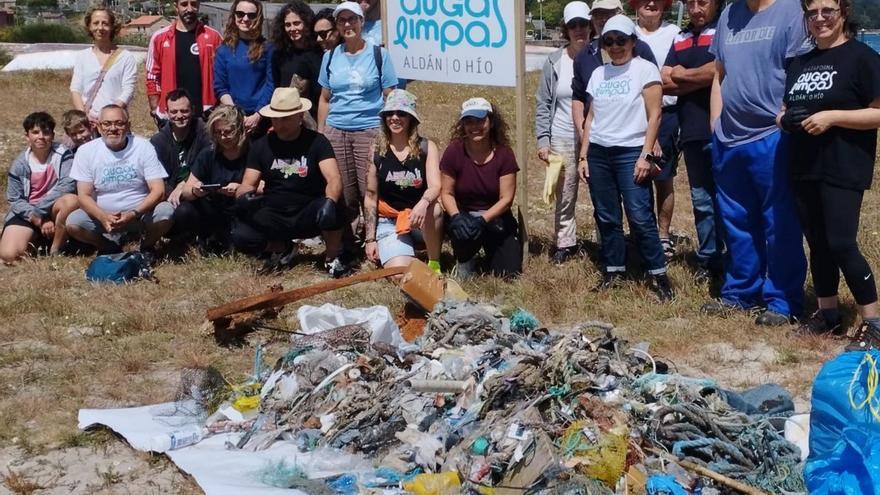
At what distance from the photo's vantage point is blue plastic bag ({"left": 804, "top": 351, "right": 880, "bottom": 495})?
3.16 metres

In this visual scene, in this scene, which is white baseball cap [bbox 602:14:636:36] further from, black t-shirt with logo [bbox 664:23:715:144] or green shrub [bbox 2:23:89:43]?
green shrub [bbox 2:23:89:43]

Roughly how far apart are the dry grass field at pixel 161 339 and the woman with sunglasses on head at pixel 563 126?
1.04ft

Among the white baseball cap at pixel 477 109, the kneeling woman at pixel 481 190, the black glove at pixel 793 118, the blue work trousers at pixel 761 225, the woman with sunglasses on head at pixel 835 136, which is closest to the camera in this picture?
the woman with sunglasses on head at pixel 835 136

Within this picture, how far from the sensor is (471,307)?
5395mm

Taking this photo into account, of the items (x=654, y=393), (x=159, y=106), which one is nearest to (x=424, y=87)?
(x=159, y=106)

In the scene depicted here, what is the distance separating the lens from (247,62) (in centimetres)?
789

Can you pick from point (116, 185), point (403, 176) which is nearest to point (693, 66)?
point (403, 176)

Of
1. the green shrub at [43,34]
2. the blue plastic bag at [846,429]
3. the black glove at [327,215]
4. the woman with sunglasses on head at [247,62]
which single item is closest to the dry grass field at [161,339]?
the black glove at [327,215]

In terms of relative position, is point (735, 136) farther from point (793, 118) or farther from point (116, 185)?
point (116, 185)

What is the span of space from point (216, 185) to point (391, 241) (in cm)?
157

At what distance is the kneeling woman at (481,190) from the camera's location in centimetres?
692

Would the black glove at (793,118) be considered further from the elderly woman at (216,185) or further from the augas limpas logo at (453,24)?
the elderly woman at (216,185)

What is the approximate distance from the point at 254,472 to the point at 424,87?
55.6 ft

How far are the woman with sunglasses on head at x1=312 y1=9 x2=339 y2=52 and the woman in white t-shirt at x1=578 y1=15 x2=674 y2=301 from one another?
230 cm
